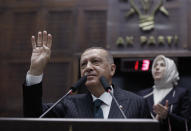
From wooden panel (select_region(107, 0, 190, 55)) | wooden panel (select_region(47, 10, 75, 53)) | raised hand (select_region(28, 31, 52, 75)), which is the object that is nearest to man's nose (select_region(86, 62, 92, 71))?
raised hand (select_region(28, 31, 52, 75))

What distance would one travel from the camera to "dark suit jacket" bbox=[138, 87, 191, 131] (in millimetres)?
3002

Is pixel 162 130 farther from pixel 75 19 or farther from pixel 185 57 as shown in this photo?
pixel 75 19

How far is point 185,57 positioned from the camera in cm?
438

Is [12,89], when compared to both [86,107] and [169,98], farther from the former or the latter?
[86,107]

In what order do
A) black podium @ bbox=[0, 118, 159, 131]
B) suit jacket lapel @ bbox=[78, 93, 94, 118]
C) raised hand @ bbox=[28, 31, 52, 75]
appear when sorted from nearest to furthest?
black podium @ bbox=[0, 118, 159, 131], raised hand @ bbox=[28, 31, 52, 75], suit jacket lapel @ bbox=[78, 93, 94, 118]

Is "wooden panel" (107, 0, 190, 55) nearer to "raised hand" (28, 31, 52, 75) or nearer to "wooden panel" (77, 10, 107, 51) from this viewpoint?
"wooden panel" (77, 10, 107, 51)

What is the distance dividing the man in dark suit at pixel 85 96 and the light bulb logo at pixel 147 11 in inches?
87.7

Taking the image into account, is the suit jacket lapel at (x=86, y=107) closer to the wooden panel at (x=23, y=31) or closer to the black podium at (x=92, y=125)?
the black podium at (x=92, y=125)

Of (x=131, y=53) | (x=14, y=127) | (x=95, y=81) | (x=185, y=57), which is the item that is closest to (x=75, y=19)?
(x=131, y=53)

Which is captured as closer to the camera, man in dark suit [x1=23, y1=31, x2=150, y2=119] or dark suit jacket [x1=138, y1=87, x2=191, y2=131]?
man in dark suit [x1=23, y1=31, x2=150, y2=119]

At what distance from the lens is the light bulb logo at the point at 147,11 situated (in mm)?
4406

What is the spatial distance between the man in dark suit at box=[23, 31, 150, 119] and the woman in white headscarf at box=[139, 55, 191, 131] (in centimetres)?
88

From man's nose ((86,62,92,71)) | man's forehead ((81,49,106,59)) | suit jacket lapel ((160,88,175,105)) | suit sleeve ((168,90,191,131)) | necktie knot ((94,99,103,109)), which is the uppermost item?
man's forehead ((81,49,106,59))

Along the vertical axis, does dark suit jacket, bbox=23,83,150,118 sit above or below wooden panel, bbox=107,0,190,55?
below
